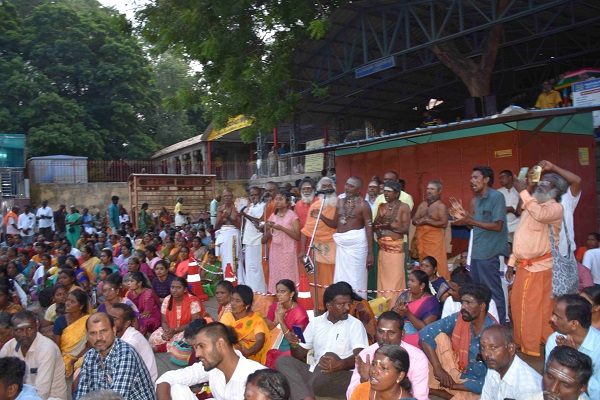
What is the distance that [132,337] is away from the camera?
4445mm

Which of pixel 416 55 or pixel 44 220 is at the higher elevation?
pixel 416 55

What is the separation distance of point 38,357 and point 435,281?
13.0 ft

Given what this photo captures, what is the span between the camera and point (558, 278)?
518 centimetres

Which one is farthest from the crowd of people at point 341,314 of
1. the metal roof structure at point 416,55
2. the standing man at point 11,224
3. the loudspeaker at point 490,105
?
the standing man at point 11,224

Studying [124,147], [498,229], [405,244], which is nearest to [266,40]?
[405,244]

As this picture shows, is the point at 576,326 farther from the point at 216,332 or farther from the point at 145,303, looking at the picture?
the point at 145,303

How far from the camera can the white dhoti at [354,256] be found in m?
6.42

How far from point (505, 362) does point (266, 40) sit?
10.7 meters

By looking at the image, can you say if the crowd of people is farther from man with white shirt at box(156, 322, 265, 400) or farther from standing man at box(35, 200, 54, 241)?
standing man at box(35, 200, 54, 241)

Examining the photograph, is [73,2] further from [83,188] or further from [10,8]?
[83,188]

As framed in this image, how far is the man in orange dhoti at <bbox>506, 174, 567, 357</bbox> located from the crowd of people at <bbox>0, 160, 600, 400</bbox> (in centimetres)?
1

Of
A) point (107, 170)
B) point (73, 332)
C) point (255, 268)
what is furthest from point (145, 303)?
point (107, 170)

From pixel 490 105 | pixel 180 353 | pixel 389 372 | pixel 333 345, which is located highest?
pixel 490 105

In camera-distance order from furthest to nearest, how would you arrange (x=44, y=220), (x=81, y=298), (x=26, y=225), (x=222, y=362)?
(x=44, y=220)
(x=26, y=225)
(x=81, y=298)
(x=222, y=362)
